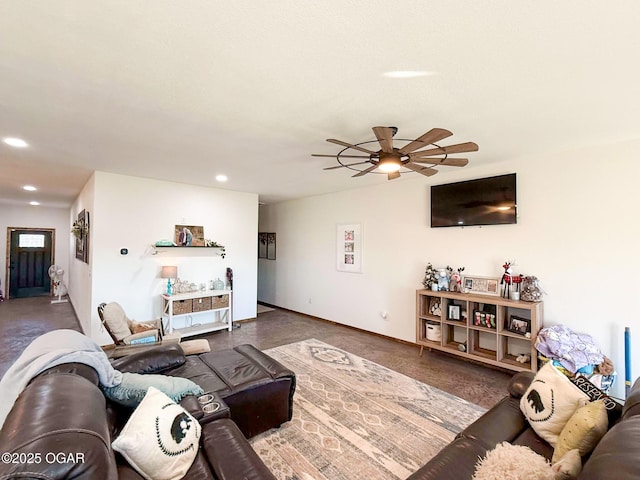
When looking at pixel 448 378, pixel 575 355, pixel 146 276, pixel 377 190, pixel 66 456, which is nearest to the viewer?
pixel 66 456

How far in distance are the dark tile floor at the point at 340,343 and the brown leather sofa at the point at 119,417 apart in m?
1.88

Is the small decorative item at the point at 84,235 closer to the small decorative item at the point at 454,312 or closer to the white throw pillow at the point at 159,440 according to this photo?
the white throw pillow at the point at 159,440

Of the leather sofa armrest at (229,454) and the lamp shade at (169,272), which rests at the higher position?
the lamp shade at (169,272)

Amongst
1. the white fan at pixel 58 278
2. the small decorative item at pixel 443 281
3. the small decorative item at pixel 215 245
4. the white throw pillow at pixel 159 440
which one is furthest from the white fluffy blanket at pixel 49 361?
the white fan at pixel 58 278

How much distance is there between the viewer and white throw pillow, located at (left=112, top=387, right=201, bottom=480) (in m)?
1.26

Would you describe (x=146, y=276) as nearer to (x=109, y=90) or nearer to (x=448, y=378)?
(x=109, y=90)

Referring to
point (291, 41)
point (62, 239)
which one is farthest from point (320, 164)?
point (62, 239)

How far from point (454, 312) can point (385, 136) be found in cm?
285

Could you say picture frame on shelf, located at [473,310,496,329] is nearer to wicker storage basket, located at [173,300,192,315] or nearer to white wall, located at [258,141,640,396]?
white wall, located at [258,141,640,396]

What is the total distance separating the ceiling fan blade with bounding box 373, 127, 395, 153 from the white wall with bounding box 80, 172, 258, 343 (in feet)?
12.9

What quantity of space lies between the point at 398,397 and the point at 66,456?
9.11ft

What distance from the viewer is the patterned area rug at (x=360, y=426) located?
205 cm

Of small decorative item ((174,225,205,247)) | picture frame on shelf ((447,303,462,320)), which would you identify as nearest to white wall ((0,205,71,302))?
small decorative item ((174,225,205,247))

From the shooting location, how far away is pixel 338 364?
12.4 ft
